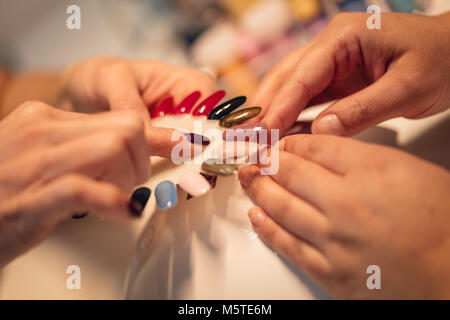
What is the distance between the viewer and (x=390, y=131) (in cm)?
57

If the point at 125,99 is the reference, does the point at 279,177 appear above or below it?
below

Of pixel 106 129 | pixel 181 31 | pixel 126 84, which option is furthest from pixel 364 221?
pixel 181 31

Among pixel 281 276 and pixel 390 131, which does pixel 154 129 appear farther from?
pixel 390 131

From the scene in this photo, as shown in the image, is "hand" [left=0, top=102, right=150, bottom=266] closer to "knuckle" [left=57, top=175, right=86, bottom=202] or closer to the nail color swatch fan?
"knuckle" [left=57, top=175, right=86, bottom=202]

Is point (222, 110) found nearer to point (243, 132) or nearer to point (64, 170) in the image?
point (243, 132)

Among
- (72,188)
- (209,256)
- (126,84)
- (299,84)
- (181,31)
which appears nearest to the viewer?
(72,188)

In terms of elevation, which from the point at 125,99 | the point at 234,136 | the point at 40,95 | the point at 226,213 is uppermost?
the point at 40,95

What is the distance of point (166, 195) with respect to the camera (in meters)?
0.40

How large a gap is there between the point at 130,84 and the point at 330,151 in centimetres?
42

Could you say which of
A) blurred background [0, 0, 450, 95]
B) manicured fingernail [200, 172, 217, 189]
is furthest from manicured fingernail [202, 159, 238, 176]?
blurred background [0, 0, 450, 95]

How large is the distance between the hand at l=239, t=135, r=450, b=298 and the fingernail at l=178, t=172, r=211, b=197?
0.31 ft

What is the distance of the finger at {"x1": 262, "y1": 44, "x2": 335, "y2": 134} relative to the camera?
1.61ft

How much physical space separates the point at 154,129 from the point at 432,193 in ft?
1.08
